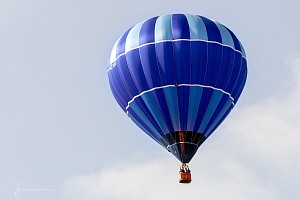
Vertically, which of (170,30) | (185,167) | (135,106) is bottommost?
(185,167)

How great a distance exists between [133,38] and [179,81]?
10.1ft

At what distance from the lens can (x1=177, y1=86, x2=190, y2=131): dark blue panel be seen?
45250 millimetres

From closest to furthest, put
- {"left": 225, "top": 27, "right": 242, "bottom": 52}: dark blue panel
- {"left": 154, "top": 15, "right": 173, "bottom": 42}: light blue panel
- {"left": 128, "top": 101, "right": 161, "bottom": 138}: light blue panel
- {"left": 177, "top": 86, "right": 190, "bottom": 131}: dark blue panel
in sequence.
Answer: {"left": 177, "top": 86, "right": 190, "bottom": 131}: dark blue panel, {"left": 154, "top": 15, "right": 173, "bottom": 42}: light blue panel, {"left": 128, "top": 101, "right": 161, "bottom": 138}: light blue panel, {"left": 225, "top": 27, "right": 242, "bottom": 52}: dark blue panel

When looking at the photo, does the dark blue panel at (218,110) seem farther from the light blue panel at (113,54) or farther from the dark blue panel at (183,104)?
the light blue panel at (113,54)

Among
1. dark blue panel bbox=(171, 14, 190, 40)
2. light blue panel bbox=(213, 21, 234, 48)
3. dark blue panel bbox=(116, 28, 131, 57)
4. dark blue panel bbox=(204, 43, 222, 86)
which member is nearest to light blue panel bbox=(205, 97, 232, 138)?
dark blue panel bbox=(204, 43, 222, 86)

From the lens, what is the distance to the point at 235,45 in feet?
154

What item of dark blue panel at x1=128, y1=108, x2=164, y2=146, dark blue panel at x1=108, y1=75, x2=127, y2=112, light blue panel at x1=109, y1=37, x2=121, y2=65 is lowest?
dark blue panel at x1=128, y1=108, x2=164, y2=146

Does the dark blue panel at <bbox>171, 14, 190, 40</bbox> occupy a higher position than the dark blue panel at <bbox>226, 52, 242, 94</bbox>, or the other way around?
the dark blue panel at <bbox>171, 14, 190, 40</bbox>

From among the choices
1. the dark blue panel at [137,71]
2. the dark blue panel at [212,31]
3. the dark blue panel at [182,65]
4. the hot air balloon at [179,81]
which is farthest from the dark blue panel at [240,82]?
the dark blue panel at [137,71]

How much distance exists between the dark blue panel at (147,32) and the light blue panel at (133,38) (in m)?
0.21

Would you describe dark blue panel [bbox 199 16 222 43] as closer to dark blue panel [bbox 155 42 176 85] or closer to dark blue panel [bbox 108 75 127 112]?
dark blue panel [bbox 155 42 176 85]

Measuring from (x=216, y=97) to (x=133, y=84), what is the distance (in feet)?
12.4

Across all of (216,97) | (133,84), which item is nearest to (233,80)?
(216,97)

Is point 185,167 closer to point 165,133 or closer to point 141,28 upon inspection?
point 165,133
